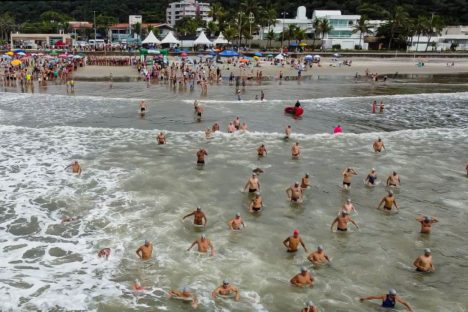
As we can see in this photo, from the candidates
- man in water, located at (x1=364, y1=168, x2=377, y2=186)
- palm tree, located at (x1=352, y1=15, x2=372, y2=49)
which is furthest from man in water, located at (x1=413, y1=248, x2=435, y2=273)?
palm tree, located at (x1=352, y1=15, x2=372, y2=49)

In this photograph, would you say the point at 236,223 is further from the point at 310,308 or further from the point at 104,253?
the point at 310,308

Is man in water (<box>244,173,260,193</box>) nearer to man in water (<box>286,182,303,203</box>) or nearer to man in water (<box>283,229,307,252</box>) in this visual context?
man in water (<box>286,182,303,203</box>)

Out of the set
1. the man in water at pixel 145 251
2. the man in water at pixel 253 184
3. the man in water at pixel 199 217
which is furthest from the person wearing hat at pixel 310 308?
the man in water at pixel 253 184

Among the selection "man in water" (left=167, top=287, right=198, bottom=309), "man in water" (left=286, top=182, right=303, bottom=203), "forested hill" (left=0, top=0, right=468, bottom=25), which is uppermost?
"forested hill" (left=0, top=0, right=468, bottom=25)

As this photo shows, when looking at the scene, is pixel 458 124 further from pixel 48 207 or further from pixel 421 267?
pixel 48 207

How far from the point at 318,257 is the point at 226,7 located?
5022 inches

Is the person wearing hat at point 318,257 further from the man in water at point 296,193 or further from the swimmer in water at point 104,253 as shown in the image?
the swimmer in water at point 104,253

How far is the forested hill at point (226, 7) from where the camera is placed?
335 feet

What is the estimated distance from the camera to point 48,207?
576 inches

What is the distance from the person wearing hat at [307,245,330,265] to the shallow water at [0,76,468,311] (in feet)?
0.75

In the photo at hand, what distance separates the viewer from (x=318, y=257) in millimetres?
11320

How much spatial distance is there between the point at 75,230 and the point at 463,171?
608 inches

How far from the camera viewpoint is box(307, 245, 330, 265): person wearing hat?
11.3 meters

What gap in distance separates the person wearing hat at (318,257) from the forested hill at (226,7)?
90.2 m
